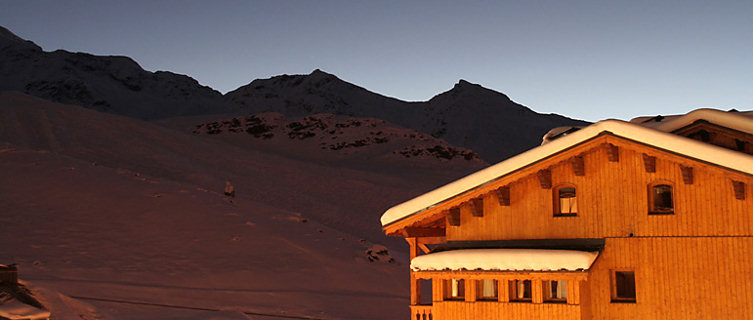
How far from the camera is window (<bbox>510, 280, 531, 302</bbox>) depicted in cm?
1585

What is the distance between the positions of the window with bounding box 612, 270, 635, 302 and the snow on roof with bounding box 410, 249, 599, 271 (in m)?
0.92

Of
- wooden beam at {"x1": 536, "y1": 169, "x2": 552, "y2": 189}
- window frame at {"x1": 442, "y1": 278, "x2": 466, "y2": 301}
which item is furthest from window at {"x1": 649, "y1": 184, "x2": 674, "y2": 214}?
window frame at {"x1": 442, "y1": 278, "x2": 466, "y2": 301}

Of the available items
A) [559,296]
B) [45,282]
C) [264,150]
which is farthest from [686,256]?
[264,150]

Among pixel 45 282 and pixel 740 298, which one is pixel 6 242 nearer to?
pixel 45 282

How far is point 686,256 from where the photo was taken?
14.8 m

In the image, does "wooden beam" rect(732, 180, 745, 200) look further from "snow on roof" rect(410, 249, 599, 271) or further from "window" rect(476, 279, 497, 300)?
"window" rect(476, 279, 497, 300)

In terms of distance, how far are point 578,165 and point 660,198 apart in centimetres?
173

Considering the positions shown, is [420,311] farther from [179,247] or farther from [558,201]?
[179,247]

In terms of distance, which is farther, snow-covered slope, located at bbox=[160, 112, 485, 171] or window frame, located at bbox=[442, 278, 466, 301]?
snow-covered slope, located at bbox=[160, 112, 485, 171]

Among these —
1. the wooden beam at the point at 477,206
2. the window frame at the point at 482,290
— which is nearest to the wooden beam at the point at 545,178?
the wooden beam at the point at 477,206

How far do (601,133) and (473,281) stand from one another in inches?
161

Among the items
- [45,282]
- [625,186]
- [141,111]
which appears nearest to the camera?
[625,186]

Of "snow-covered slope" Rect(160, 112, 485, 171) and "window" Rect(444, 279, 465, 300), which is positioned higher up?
"snow-covered slope" Rect(160, 112, 485, 171)

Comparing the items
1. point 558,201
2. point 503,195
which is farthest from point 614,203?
point 503,195
